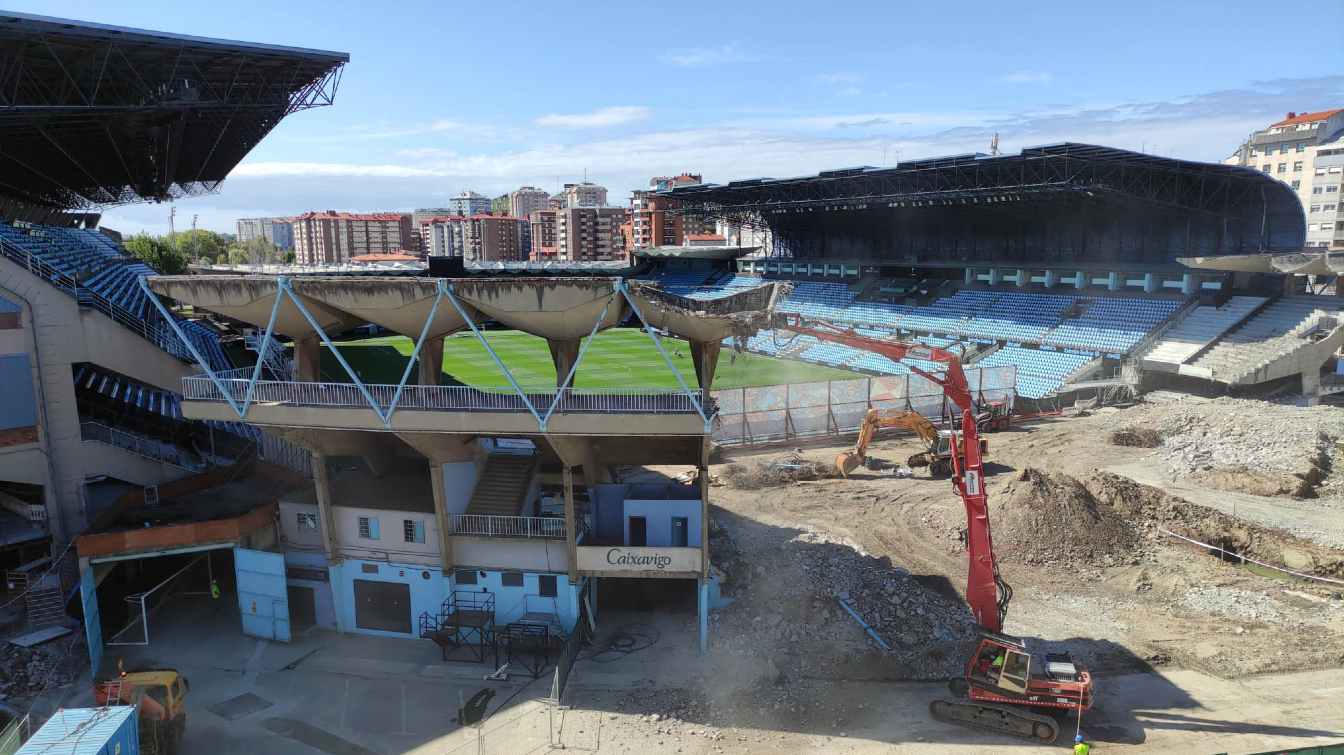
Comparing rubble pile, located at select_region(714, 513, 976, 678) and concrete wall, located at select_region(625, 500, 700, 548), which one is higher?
concrete wall, located at select_region(625, 500, 700, 548)

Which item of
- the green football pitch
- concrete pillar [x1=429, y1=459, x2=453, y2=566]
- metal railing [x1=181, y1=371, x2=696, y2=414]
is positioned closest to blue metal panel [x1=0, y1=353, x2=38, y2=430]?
metal railing [x1=181, y1=371, x2=696, y2=414]

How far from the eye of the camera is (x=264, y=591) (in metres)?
21.4

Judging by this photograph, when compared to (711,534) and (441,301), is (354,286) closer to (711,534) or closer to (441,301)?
(441,301)

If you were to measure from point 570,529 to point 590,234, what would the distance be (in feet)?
502

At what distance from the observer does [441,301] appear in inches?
753

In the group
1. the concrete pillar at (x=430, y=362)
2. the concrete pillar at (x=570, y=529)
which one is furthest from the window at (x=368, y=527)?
the concrete pillar at (x=570, y=529)

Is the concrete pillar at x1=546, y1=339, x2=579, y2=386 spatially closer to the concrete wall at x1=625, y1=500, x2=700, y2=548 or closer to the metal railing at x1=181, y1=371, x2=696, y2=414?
the metal railing at x1=181, y1=371, x2=696, y2=414

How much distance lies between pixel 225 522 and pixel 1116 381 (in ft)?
151

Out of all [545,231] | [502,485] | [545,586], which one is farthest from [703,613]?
[545,231]

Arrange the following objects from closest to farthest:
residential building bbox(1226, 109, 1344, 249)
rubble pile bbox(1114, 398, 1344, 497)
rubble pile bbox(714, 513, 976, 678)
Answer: rubble pile bbox(714, 513, 976, 678)
rubble pile bbox(1114, 398, 1344, 497)
residential building bbox(1226, 109, 1344, 249)

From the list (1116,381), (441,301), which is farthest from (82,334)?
(1116,381)

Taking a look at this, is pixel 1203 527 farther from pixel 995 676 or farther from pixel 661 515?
pixel 661 515

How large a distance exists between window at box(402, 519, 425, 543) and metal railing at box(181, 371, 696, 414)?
346 cm

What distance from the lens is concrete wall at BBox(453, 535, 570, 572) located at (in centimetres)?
2064
